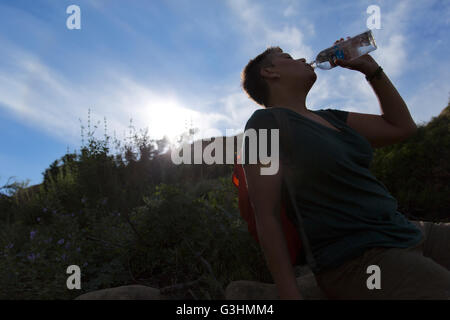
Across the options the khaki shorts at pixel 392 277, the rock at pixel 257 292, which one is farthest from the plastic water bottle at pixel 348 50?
the rock at pixel 257 292

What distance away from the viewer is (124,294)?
74.5 inches

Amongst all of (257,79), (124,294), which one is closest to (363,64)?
(257,79)

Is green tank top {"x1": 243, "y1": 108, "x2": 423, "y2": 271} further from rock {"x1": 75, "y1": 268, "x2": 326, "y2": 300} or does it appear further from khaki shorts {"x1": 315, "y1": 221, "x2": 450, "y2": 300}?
rock {"x1": 75, "y1": 268, "x2": 326, "y2": 300}

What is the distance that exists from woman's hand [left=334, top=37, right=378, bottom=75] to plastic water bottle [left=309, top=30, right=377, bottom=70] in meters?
0.23

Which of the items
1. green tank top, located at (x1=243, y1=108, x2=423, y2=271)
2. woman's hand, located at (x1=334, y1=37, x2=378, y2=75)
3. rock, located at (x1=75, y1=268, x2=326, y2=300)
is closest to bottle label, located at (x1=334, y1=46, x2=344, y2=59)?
woman's hand, located at (x1=334, y1=37, x2=378, y2=75)

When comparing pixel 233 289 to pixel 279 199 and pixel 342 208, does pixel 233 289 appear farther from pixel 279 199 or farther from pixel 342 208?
pixel 342 208

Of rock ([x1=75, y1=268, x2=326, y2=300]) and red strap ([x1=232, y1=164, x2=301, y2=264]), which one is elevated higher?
red strap ([x1=232, y1=164, x2=301, y2=264])

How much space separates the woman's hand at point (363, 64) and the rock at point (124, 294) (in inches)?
86.4

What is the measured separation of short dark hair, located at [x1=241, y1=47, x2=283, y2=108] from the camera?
219 cm

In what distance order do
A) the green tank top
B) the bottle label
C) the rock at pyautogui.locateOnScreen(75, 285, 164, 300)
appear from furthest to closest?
the bottle label < the rock at pyautogui.locateOnScreen(75, 285, 164, 300) < the green tank top

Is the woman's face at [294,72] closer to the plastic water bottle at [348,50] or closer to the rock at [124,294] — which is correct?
the plastic water bottle at [348,50]

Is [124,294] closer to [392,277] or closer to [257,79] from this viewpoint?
[392,277]

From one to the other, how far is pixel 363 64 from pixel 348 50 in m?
0.45
